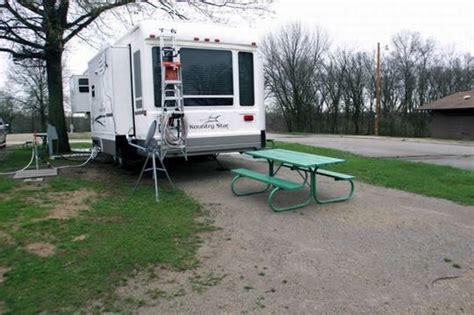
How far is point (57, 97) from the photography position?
528 inches

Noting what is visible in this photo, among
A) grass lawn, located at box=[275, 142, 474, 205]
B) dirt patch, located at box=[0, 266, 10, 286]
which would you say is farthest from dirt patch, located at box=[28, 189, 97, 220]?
grass lawn, located at box=[275, 142, 474, 205]

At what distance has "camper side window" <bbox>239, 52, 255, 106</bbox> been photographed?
26.9 ft

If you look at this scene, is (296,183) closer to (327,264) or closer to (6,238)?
(327,264)

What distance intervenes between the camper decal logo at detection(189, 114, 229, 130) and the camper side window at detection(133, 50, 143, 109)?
1.07m

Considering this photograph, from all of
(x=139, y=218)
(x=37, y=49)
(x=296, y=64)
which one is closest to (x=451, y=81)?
(x=296, y=64)

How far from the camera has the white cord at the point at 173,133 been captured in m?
7.30

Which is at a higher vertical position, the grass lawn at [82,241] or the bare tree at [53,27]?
the bare tree at [53,27]

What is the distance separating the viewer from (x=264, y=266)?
3926mm

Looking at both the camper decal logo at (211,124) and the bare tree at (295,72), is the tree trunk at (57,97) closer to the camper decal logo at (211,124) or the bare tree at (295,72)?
the camper decal logo at (211,124)

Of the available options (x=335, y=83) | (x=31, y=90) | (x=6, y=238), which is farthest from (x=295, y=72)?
(x=6, y=238)

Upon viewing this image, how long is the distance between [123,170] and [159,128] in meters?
2.65

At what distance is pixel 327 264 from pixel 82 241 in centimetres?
258

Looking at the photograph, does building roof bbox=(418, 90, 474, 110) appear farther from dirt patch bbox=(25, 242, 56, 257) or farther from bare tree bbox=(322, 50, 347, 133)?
dirt patch bbox=(25, 242, 56, 257)

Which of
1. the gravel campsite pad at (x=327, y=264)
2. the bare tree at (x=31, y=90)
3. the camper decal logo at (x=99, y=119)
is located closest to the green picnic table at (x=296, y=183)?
the gravel campsite pad at (x=327, y=264)
